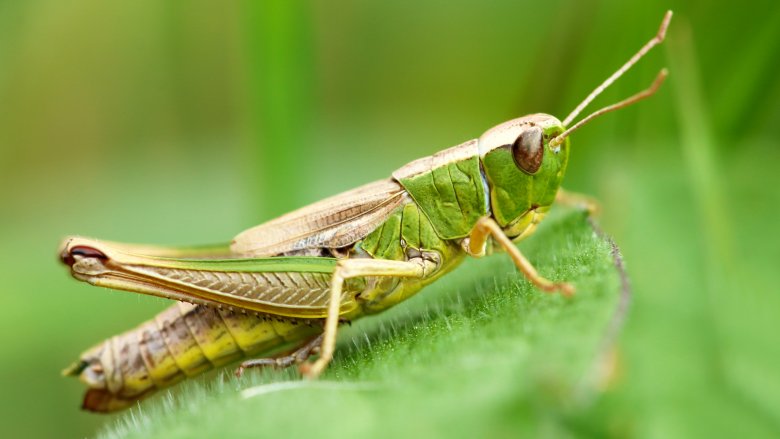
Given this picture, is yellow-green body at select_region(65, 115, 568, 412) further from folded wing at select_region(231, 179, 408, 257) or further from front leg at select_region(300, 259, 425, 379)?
front leg at select_region(300, 259, 425, 379)

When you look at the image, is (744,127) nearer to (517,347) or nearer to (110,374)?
(517,347)

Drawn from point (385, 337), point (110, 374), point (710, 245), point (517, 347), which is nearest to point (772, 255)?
point (710, 245)

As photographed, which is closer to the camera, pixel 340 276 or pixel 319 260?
pixel 340 276

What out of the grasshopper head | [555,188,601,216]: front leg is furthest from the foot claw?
[555,188,601,216]: front leg

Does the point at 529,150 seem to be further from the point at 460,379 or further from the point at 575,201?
the point at 460,379

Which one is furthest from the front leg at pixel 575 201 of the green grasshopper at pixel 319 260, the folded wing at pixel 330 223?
the folded wing at pixel 330 223

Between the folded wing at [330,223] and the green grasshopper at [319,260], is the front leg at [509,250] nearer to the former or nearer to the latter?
the green grasshopper at [319,260]

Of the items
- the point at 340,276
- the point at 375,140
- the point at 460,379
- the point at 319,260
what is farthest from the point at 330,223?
the point at 375,140
